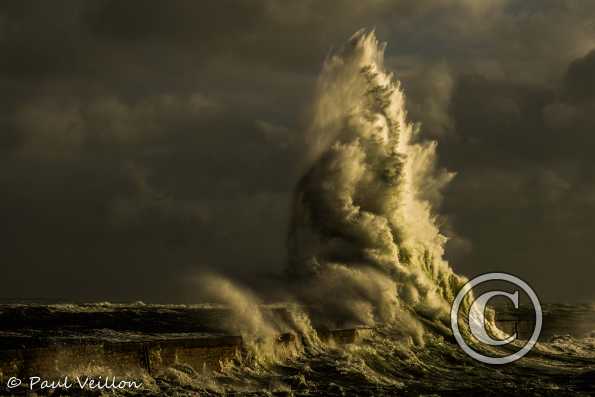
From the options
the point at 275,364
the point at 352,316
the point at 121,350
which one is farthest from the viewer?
the point at 352,316

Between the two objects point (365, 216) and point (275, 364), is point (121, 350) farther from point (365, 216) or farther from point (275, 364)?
point (365, 216)

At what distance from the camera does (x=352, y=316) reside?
25.5 m

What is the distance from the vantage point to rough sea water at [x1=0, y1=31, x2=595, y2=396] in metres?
16.8

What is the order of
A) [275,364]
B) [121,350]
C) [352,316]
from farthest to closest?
[352,316] → [275,364] → [121,350]

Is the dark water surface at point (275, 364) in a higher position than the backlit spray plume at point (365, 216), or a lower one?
lower

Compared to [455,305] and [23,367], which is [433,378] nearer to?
[23,367]

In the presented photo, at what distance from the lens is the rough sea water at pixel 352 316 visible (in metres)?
16.8

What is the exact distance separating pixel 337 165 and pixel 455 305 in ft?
23.0

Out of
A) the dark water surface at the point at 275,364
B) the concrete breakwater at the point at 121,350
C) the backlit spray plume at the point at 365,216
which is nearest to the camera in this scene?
the concrete breakwater at the point at 121,350

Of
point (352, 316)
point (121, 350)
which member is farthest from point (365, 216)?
point (121, 350)

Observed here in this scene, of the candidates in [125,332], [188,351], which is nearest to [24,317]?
[125,332]

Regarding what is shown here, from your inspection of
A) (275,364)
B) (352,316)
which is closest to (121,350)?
(275,364)

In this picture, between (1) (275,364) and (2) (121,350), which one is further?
(1) (275,364)

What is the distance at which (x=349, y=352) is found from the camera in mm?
20609
